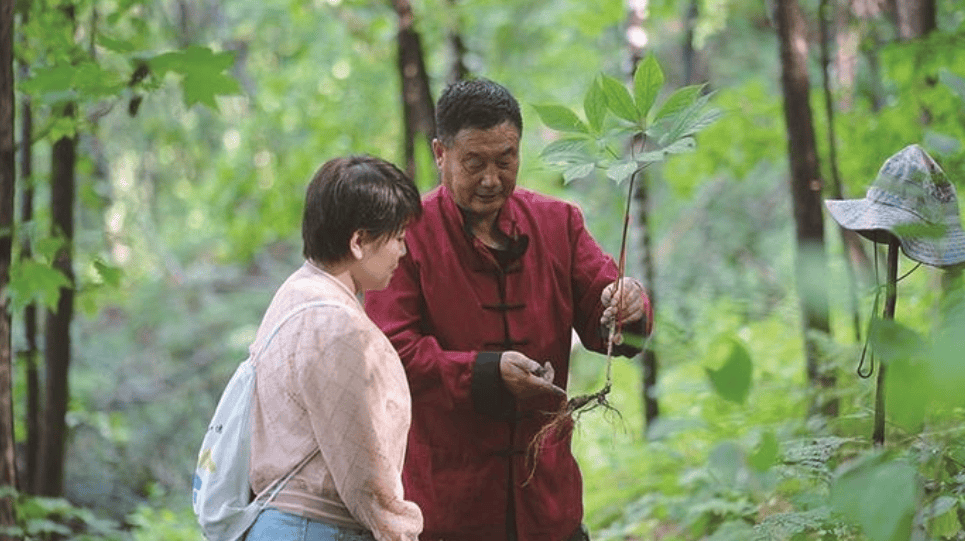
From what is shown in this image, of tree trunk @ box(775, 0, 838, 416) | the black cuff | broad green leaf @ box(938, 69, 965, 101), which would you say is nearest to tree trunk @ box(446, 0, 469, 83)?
tree trunk @ box(775, 0, 838, 416)

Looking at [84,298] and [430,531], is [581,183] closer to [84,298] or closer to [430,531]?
[84,298]

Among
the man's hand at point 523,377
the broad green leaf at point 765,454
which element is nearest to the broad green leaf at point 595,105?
the man's hand at point 523,377

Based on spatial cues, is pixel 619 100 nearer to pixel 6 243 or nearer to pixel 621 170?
pixel 621 170

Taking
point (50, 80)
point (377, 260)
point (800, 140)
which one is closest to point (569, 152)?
point (377, 260)

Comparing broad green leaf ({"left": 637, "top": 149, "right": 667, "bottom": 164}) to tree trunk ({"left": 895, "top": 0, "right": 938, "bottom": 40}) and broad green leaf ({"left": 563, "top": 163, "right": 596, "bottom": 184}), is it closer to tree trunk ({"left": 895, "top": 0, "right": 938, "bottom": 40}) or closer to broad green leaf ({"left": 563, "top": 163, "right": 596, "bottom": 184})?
broad green leaf ({"left": 563, "top": 163, "right": 596, "bottom": 184})

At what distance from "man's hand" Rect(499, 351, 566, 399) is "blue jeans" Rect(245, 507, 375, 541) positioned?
65 cm

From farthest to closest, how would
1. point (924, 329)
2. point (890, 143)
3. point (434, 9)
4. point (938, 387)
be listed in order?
point (434, 9) < point (890, 143) < point (924, 329) < point (938, 387)

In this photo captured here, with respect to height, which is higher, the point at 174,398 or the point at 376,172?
the point at 376,172

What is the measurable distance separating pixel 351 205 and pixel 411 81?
5936 mm

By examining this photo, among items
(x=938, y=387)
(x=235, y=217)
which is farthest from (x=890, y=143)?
(x=235, y=217)

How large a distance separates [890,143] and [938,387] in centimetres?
631

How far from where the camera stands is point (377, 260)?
2727 millimetres

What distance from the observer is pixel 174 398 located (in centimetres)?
1288

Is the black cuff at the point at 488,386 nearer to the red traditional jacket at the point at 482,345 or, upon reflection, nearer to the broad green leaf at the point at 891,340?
the red traditional jacket at the point at 482,345
